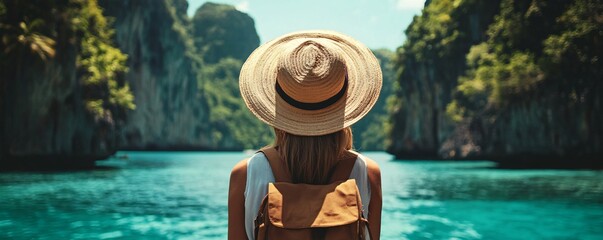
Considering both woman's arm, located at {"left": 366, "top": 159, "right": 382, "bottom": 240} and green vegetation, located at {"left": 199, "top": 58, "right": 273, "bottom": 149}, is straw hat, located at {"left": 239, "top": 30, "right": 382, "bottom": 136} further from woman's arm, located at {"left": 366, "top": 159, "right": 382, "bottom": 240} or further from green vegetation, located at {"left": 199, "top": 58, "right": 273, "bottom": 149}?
green vegetation, located at {"left": 199, "top": 58, "right": 273, "bottom": 149}

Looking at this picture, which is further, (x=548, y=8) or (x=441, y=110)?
(x=441, y=110)

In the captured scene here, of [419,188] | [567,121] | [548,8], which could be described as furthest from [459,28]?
[419,188]

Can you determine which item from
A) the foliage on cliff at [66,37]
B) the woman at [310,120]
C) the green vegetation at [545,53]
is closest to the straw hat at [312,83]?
the woman at [310,120]

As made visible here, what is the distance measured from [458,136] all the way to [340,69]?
41710 mm

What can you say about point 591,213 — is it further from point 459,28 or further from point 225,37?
point 225,37

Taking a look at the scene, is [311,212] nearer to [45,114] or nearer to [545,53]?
[45,114]

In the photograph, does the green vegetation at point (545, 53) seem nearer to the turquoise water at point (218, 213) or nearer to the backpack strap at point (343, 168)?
the turquoise water at point (218, 213)

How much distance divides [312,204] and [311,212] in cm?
3

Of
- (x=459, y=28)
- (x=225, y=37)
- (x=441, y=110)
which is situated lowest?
(x=441, y=110)

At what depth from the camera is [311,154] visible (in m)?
1.94

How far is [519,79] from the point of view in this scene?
27719 millimetres

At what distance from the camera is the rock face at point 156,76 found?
60.4 m

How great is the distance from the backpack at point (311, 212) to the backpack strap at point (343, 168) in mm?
57

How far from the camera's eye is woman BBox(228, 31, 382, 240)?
193cm
